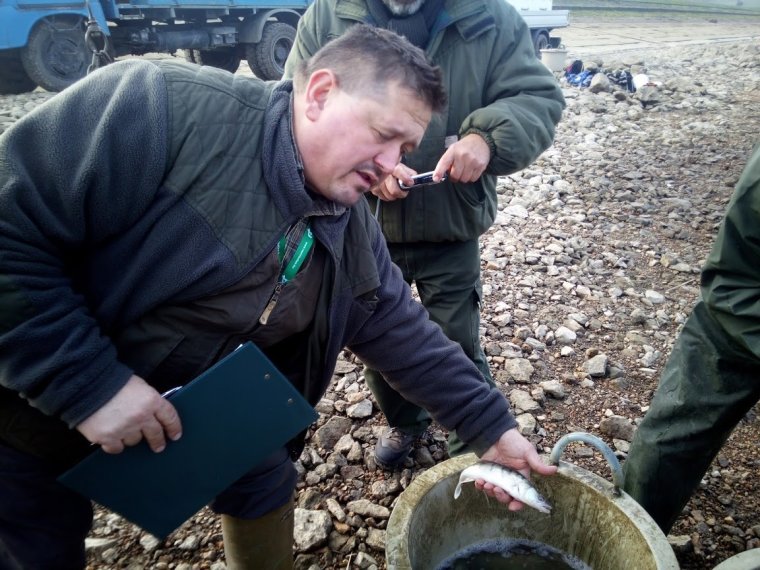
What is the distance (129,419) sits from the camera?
1.37 metres

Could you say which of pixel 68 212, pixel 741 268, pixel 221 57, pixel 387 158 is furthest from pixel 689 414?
pixel 221 57

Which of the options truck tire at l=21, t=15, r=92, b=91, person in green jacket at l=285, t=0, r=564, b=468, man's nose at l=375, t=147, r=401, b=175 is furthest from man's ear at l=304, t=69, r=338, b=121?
truck tire at l=21, t=15, r=92, b=91

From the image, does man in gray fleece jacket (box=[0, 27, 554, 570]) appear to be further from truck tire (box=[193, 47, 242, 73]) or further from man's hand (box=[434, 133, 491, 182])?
truck tire (box=[193, 47, 242, 73])

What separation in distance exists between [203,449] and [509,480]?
0.88 meters

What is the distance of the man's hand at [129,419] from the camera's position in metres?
1.35

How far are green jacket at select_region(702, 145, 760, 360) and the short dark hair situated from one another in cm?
108

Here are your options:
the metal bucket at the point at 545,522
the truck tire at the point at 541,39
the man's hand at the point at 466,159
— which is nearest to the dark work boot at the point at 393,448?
the metal bucket at the point at 545,522

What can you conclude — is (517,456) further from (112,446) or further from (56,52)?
(56,52)

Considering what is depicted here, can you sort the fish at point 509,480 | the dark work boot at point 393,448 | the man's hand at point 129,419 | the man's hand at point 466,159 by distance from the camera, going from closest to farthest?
the man's hand at point 129,419 < the fish at point 509,480 < the man's hand at point 466,159 < the dark work boot at point 393,448

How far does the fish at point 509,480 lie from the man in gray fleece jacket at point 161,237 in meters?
0.59

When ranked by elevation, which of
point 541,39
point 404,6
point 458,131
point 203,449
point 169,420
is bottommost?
point 541,39

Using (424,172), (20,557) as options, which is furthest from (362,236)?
(20,557)

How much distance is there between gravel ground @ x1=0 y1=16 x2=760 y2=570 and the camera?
2541 mm

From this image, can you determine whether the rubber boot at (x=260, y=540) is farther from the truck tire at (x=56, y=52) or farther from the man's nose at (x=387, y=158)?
the truck tire at (x=56, y=52)
